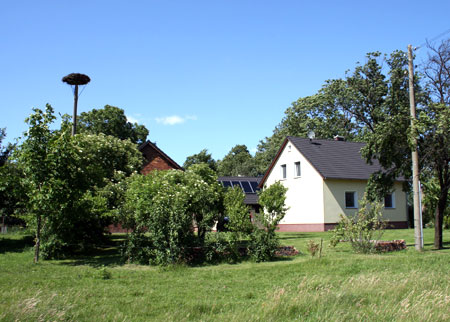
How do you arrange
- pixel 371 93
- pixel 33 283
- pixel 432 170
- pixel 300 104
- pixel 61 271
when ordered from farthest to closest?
pixel 300 104 < pixel 371 93 < pixel 432 170 < pixel 61 271 < pixel 33 283

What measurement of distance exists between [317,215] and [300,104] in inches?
726

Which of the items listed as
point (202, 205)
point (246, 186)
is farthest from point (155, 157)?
point (202, 205)

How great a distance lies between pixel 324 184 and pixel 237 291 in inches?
841

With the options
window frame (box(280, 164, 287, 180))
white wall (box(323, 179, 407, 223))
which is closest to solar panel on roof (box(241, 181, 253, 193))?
window frame (box(280, 164, 287, 180))

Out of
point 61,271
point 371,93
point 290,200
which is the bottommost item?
point 61,271

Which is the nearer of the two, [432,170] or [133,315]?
[133,315]

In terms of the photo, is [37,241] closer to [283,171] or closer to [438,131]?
[438,131]

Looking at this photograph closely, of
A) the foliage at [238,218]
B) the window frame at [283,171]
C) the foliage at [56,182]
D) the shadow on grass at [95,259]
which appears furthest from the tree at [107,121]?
the foliage at [238,218]

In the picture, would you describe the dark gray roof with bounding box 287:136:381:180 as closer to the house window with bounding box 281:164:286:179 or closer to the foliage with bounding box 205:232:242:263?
the house window with bounding box 281:164:286:179

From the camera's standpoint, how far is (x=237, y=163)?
274 ft

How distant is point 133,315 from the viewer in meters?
6.87

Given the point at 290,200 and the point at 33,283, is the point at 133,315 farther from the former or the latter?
the point at 290,200

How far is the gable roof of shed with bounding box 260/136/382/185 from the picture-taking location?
2977 cm

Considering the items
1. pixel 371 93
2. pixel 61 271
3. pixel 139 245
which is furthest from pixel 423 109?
pixel 371 93
